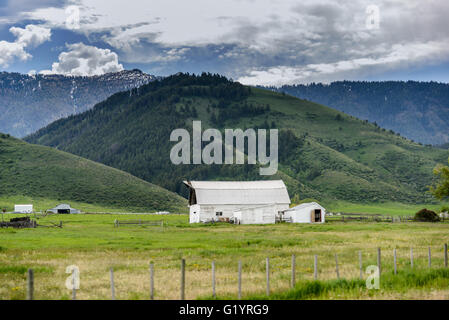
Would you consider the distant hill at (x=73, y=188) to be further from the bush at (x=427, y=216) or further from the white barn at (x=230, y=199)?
the bush at (x=427, y=216)

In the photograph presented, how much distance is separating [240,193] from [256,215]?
7452 mm

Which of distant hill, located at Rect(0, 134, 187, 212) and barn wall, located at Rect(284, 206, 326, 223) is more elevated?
distant hill, located at Rect(0, 134, 187, 212)

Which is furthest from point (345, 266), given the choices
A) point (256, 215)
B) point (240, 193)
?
point (240, 193)

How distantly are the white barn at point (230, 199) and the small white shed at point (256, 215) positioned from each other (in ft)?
0.51

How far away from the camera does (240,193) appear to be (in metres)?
93.0

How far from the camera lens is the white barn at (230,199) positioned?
89125 mm

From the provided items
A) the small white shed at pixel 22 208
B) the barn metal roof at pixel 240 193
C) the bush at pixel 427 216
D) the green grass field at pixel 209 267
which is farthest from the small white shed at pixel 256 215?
the small white shed at pixel 22 208

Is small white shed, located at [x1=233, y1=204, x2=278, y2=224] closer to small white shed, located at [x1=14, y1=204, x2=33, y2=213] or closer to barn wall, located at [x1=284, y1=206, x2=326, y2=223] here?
barn wall, located at [x1=284, y1=206, x2=326, y2=223]

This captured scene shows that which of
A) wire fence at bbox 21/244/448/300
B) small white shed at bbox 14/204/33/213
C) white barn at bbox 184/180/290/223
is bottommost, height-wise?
small white shed at bbox 14/204/33/213

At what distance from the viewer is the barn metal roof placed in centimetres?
9025

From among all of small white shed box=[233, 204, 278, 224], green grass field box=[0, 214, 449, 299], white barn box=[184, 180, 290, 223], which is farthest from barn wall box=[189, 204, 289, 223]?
green grass field box=[0, 214, 449, 299]

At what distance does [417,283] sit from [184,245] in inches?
1024

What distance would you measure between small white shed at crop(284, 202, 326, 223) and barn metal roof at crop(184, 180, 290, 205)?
11.4 ft
